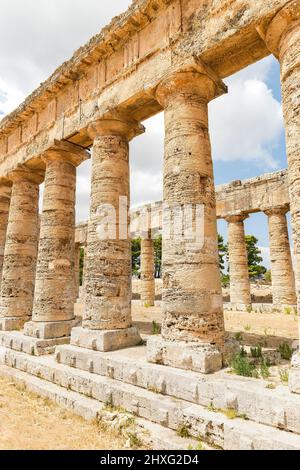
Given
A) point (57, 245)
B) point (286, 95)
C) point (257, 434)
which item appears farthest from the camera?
point (57, 245)

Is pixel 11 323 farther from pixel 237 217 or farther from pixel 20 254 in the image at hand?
pixel 237 217

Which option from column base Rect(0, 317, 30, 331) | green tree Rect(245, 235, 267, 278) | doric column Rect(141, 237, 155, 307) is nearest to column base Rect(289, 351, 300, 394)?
column base Rect(0, 317, 30, 331)

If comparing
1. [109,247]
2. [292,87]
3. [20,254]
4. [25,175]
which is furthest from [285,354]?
[25,175]

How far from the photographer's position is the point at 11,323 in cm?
1152

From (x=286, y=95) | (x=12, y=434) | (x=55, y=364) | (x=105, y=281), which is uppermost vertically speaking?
(x=286, y=95)

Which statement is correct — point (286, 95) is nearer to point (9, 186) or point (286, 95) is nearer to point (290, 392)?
point (290, 392)

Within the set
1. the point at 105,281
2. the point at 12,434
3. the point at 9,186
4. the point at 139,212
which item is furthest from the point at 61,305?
the point at 139,212

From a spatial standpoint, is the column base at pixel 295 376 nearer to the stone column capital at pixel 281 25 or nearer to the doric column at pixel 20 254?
the stone column capital at pixel 281 25

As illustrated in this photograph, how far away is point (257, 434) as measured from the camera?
409 cm

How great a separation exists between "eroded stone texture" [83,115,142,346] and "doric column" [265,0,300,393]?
4.67 metres

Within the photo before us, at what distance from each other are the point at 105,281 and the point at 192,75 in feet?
18.2

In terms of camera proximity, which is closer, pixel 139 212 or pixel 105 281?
pixel 105 281

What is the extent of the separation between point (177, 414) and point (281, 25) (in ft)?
23.5

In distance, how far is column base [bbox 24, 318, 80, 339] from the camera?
9.54m
